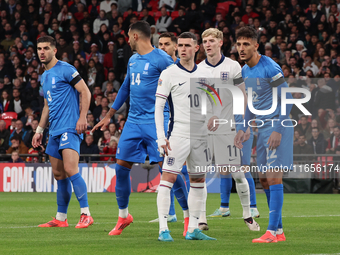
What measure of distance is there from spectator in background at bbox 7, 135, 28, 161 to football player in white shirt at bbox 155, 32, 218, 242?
12662 millimetres

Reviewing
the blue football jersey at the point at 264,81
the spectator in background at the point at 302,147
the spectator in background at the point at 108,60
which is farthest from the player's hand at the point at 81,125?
the spectator in background at the point at 108,60

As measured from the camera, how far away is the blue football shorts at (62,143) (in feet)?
24.6

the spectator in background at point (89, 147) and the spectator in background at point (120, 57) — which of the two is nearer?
the spectator in background at point (89, 147)

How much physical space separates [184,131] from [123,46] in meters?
14.3

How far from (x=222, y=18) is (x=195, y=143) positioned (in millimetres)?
14652

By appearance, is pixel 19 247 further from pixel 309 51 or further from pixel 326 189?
pixel 309 51

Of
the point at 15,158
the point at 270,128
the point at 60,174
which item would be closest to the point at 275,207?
the point at 270,128

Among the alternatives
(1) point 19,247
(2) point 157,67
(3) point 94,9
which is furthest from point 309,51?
(1) point 19,247

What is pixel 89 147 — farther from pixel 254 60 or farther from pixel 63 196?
pixel 254 60

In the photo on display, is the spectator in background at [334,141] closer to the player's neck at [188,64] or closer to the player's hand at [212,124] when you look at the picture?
the player's hand at [212,124]

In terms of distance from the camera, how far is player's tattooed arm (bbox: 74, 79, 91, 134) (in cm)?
748

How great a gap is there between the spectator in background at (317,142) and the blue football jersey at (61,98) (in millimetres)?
9273

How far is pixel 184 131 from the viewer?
6023 millimetres

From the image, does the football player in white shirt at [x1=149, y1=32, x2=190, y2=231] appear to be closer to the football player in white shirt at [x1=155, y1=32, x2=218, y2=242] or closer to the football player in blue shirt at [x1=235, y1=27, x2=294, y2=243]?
the football player in white shirt at [x1=155, y1=32, x2=218, y2=242]
